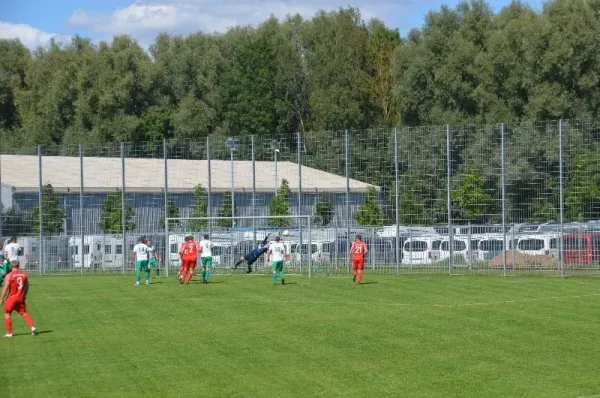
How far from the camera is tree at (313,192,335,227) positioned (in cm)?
4803

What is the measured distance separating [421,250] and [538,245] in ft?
16.7

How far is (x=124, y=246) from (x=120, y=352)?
29555mm

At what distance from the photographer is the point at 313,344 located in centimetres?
2127

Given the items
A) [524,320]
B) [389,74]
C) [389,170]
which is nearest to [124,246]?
[389,170]

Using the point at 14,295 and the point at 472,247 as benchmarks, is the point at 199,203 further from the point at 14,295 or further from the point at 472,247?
the point at 14,295

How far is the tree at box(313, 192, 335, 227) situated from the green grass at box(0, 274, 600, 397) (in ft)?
42.4

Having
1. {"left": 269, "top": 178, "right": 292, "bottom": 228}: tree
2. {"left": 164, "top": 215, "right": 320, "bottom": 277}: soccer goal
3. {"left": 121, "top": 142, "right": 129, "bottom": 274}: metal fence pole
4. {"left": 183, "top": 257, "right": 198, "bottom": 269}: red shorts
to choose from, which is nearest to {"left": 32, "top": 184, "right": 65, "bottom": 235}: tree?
{"left": 121, "top": 142, "right": 129, "bottom": 274}: metal fence pole

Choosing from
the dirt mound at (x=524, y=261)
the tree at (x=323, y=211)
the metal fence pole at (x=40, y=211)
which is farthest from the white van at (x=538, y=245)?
the metal fence pole at (x=40, y=211)

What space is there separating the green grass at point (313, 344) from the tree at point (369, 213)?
11.6 meters

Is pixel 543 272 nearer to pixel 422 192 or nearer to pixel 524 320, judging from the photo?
pixel 422 192

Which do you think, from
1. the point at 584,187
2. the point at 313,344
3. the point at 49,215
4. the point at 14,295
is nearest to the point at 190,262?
the point at 49,215

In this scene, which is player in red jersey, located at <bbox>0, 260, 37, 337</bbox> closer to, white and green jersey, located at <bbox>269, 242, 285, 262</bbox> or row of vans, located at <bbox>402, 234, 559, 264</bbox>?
white and green jersey, located at <bbox>269, 242, 285, 262</bbox>

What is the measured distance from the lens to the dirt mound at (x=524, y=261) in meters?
41.3

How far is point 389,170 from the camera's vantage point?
1848 inches
